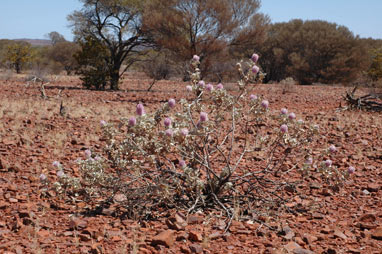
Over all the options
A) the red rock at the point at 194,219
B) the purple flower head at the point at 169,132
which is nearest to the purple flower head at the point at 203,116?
the purple flower head at the point at 169,132

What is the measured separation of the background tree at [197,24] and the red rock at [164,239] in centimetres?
1320

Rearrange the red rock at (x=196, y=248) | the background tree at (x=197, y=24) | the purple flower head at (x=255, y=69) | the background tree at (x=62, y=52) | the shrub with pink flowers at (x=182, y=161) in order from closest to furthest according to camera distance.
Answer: the red rock at (x=196, y=248)
the shrub with pink flowers at (x=182, y=161)
the purple flower head at (x=255, y=69)
the background tree at (x=197, y=24)
the background tree at (x=62, y=52)

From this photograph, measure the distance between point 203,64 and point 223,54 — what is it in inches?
41.8

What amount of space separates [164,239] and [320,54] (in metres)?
25.5

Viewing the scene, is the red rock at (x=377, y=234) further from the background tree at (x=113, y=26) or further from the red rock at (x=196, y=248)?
the background tree at (x=113, y=26)

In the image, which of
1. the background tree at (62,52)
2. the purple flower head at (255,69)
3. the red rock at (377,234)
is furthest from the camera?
the background tree at (62,52)

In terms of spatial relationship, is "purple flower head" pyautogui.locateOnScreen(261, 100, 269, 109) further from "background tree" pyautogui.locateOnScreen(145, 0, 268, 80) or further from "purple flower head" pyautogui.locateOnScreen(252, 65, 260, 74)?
"background tree" pyautogui.locateOnScreen(145, 0, 268, 80)

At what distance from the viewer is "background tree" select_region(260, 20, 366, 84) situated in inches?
998

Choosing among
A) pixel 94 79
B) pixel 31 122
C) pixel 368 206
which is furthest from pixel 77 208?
pixel 94 79

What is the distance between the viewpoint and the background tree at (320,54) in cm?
2536

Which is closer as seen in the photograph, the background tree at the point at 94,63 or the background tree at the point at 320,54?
the background tree at the point at 94,63

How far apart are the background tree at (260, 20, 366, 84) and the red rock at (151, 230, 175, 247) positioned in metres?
24.4

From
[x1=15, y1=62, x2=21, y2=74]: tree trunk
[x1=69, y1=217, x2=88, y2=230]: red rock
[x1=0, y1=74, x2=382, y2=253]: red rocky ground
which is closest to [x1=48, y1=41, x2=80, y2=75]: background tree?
[x1=15, y1=62, x2=21, y2=74]: tree trunk

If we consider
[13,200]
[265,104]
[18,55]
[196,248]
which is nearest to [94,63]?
[13,200]
